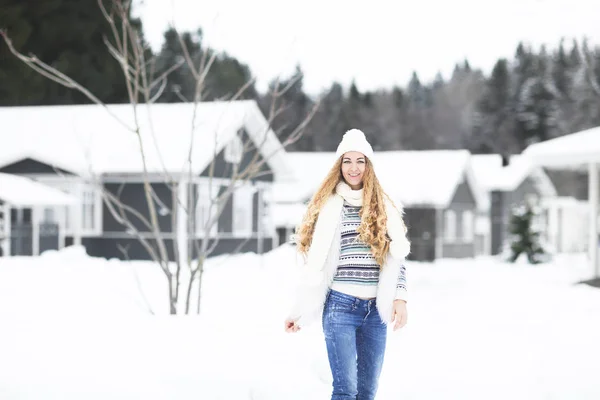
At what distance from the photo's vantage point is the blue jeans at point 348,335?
14.4 ft

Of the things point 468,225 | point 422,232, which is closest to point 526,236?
point 422,232

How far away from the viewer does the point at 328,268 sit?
4473 mm

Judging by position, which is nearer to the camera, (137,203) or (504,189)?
(137,203)

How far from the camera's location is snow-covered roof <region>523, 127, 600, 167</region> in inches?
606

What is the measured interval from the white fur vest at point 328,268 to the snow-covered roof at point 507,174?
1374 inches

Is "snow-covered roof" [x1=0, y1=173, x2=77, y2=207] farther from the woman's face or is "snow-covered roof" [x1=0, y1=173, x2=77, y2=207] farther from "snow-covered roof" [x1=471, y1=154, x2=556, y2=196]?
"snow-covered roof" [x1=471, y1=154, x2=556, y2=196]

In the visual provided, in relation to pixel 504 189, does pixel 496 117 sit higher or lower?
higher

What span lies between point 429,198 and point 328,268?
27.4m

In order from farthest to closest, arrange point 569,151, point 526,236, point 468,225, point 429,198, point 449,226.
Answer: point 468,225 → point 449,226 → point 429,198 → point 526,236 → point 569,151

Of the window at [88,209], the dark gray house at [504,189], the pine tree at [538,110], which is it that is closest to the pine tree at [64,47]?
the window at [88,209]

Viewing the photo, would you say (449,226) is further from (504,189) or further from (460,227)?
(504,189)

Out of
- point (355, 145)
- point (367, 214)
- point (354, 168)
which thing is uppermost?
point (355, 145)

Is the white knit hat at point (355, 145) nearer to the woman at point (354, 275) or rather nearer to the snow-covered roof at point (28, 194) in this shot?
the woman at point (354, 275)

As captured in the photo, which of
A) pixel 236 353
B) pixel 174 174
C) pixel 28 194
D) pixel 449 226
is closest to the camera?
pixel 236 353
